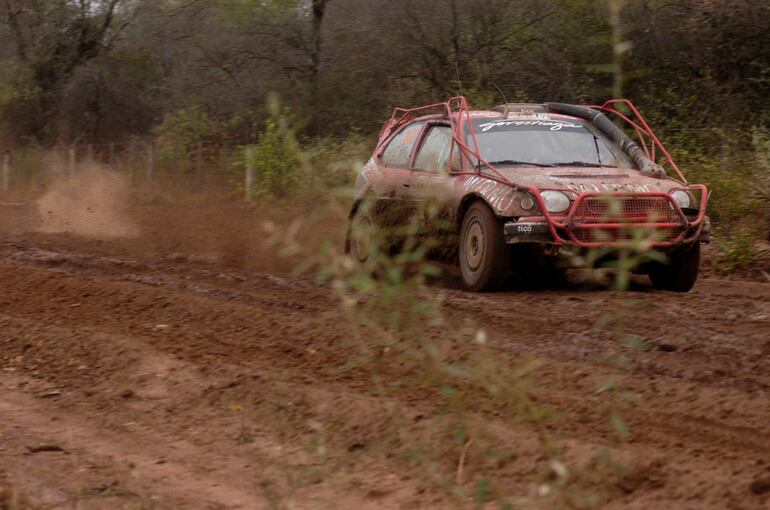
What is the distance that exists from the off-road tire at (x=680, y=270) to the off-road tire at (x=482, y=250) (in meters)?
1.34

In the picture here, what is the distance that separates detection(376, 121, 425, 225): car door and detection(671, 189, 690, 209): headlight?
6.72 ft

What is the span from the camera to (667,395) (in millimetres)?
5445

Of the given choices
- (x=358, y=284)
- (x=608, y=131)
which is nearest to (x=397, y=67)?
(x=608, y=131)

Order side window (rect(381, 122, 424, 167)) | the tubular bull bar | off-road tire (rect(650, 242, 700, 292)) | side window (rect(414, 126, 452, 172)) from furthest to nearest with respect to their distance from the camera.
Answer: side window (rect(381, 122, 424, 167))
side window (rect(414, 126, 452, 172))
off-road tire (rect(650, 242, 700, 292))
the tubular bull bar

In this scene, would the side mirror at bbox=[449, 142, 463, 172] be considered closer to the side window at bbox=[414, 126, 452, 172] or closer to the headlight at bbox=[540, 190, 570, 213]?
the side window at bbox=[414, 126, 452, 172]

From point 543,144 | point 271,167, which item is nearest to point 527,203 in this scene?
point 543,144

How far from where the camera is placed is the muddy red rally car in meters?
8.65

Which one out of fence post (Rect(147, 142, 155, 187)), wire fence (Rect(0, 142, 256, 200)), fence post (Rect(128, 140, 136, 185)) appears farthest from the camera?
fence post (Rect(128, 140, 136, 185))

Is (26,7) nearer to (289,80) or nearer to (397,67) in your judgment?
(289,80)

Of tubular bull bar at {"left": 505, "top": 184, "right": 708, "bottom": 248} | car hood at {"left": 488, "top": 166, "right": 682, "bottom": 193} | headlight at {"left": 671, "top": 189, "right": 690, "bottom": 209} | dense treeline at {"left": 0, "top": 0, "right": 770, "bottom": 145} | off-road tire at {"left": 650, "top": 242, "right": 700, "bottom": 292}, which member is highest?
dense treeline at {"left": 0, "top": 0, "right": 770, "bottom": 145}

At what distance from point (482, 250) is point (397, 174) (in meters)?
1.51

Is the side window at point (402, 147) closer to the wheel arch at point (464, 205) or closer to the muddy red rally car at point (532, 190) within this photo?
the muddy red rally car at point (532, 190)


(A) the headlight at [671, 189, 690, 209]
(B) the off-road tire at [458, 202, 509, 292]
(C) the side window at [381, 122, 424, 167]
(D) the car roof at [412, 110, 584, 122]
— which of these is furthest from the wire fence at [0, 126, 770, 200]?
(B) the off-road tire at [458, 202, 509, 292]

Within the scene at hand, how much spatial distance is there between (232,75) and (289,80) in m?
1.45
